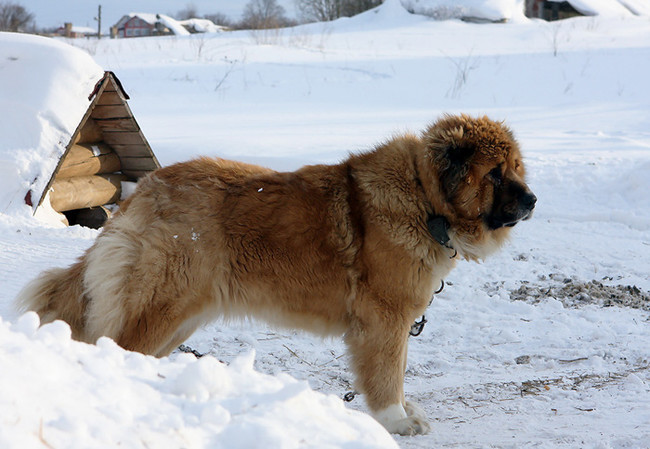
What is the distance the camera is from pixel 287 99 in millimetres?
14992

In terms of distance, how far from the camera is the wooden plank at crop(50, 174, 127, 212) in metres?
7.32

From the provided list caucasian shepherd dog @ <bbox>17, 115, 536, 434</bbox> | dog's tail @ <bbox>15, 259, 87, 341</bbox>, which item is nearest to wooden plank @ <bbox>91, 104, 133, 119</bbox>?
caucasian shepherd dog @ <bbox>17, 115, 536, 434</bbox>

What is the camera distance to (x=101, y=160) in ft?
26.3

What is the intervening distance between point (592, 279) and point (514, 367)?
2071 millimetres

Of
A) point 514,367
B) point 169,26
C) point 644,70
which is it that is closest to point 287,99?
point 644,70

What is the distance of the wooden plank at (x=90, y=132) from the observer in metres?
7.95

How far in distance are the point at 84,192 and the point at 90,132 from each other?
90 centimetres

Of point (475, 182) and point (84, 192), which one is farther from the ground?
point (475, 182)

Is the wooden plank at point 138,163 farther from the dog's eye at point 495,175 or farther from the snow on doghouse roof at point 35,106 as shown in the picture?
the dog's eye at point 495,175

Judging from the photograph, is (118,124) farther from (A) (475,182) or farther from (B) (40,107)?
(A) (475,182)

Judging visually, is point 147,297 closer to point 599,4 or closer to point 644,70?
point 644,70

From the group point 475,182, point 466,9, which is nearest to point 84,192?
point 475,182

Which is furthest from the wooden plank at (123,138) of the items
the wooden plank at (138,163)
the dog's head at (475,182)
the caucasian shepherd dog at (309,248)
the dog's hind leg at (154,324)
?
the dog's head at (475,182)

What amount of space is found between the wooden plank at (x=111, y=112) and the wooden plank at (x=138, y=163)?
0.65 meters
